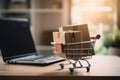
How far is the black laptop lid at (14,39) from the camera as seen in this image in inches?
52.7

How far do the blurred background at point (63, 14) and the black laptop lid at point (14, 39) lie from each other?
1.90 metres

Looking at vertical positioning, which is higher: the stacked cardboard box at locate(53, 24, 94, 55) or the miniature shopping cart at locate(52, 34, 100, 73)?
the stacked cardboard box at locate(53, 24, 94, 55)

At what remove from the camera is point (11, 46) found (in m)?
1.38

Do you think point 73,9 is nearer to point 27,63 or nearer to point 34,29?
point 34,29

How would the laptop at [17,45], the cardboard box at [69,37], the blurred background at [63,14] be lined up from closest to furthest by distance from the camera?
the cardboard box at [69,37], the laptop at [17,45], the blurred background at [63,14]

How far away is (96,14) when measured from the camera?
3.62 metres

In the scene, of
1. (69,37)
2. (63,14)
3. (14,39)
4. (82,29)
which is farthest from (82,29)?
(63,14)

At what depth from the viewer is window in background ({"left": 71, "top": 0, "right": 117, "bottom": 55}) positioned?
140 inches

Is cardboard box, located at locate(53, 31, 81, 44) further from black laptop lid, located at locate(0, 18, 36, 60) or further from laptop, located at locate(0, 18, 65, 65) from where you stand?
black laptop lid, located at locate(0, 18, 36, 60)

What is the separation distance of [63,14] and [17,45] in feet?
7.16

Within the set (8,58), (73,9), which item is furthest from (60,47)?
(73,9)

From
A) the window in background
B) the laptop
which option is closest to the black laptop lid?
the laptop

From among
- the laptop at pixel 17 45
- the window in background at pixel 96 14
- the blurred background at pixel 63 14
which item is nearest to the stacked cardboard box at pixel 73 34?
the laptop at pixel 17 45

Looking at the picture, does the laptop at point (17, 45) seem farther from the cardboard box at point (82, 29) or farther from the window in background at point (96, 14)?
the window in background at point (96, 14)
